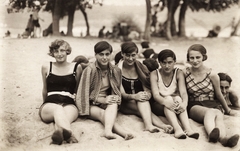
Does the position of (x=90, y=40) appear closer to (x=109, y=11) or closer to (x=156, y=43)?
(x=109, y=11)

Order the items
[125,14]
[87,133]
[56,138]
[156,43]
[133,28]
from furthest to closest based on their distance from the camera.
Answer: [156,43], [133,28], [125,14], [87,133], [56,138]

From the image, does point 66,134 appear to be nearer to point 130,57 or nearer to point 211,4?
point 130,57

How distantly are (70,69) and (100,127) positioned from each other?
30.1 inches

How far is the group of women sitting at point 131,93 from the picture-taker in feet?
11.2

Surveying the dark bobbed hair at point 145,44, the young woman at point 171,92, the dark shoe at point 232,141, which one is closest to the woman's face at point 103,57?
the young woman at point 171,92

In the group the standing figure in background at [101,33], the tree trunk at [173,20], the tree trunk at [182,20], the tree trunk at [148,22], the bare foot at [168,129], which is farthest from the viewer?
the tree trunk at [173,20]

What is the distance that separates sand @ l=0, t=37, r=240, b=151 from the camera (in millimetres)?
3229

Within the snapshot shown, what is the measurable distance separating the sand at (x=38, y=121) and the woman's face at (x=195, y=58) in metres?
0.71

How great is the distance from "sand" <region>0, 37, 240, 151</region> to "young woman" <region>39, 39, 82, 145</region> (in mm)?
147

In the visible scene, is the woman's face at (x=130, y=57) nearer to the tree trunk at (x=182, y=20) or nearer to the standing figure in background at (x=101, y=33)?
the standing figure in background at (x=101, y=33)

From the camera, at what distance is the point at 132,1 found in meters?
4.97

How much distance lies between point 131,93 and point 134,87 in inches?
3.3

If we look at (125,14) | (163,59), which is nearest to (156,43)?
(125,14)

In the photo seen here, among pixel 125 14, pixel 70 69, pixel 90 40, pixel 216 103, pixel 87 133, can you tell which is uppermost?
pixel 125 14
